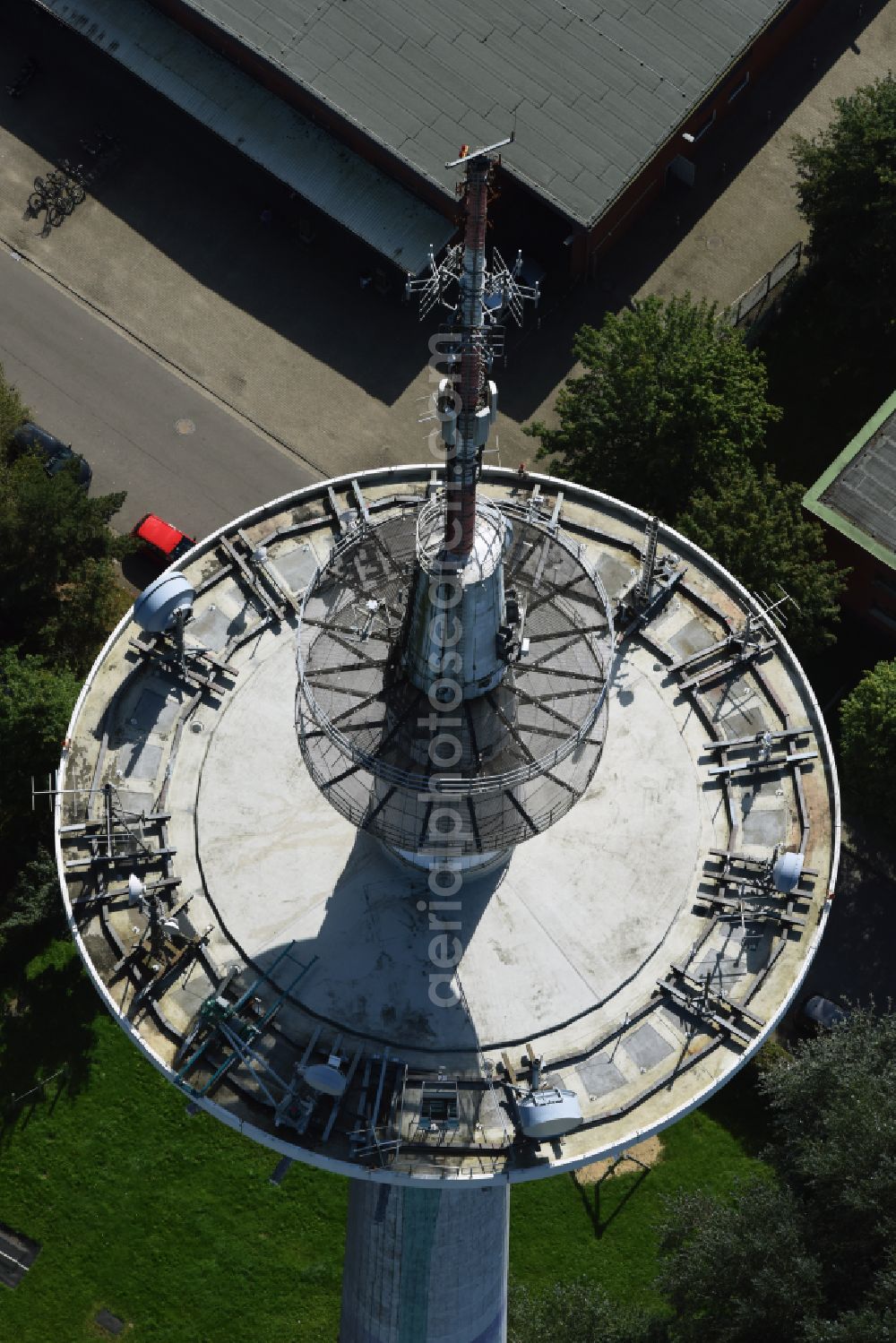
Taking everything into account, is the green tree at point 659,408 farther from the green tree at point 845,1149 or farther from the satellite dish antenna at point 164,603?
the satellite dish antenna at point 164,603

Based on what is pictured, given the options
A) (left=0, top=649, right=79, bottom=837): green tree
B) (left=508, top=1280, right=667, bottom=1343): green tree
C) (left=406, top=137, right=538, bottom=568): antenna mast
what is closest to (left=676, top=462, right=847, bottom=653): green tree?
(left=0, top=649, right=79, bottom=837): green tree

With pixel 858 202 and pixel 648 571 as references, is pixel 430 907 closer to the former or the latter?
pixel 648 571

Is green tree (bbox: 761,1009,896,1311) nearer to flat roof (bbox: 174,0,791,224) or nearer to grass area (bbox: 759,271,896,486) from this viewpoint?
grass area (bbox: 759,271,896,486)

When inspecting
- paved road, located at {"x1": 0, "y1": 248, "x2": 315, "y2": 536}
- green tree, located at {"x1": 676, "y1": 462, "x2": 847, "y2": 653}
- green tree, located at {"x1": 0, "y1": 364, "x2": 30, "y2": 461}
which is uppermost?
green tree, located at {"x1": 676, "y1": 462, "x2": 847, "y2": 653}

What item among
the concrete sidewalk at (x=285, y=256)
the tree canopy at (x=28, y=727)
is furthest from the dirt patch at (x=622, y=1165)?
the concrete sidewalk at (x=285, y=256)

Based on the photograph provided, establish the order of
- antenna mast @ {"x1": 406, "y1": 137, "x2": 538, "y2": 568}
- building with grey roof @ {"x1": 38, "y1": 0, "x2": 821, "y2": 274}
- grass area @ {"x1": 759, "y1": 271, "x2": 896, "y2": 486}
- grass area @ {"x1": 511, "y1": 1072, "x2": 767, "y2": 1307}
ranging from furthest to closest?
grass area @ {"x1": 759, "y1": 271, "x2": 896, "y2": 486} → building with grey roof @ {"x1": 38, "y1": 0, "x2": 821, "y2": 274} → grass area @ {"x1": 511, "y1": 1072, "x2": 767, "y2": 1307} → antenna mast @ {"x1": 406, "y1": 137, "x2": 538, "y2": 568}
